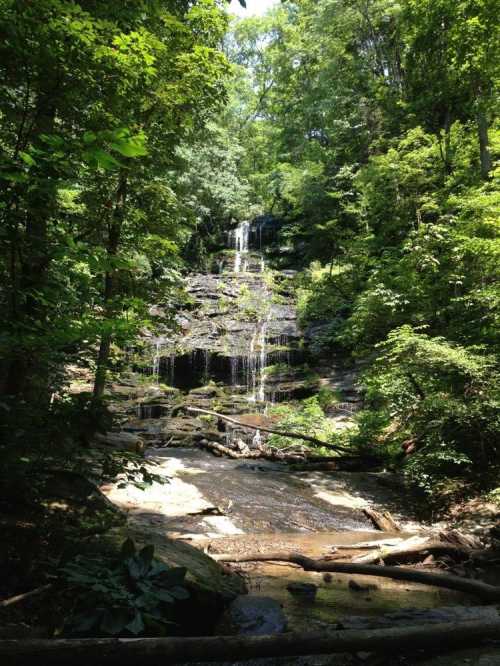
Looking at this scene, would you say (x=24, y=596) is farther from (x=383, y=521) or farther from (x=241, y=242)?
(x=241, y=242)

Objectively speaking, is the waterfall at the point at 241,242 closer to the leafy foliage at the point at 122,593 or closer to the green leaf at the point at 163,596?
the leafy foliage at the point at 122,593

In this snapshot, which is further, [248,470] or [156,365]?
[156,365]

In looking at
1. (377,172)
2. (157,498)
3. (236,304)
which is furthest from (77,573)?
(236,304)

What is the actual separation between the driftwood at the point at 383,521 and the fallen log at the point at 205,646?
484 cm

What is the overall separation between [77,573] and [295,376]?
1828 cm

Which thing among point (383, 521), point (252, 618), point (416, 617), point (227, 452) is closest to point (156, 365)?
point (227, 452)

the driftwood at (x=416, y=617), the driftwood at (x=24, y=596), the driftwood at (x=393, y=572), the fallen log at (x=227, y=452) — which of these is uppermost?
the driftwood at (x=24, y=596)

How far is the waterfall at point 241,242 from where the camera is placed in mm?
29405

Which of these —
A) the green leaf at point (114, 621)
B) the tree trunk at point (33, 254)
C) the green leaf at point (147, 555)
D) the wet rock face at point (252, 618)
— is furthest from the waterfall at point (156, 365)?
the green leaf at point (114, 621)

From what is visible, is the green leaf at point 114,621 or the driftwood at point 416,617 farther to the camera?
the driftwood at point 416,617

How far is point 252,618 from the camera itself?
10.8 ft

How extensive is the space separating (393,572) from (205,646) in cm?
271

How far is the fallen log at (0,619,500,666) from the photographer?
1809 mm

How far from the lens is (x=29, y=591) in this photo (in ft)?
8.38
